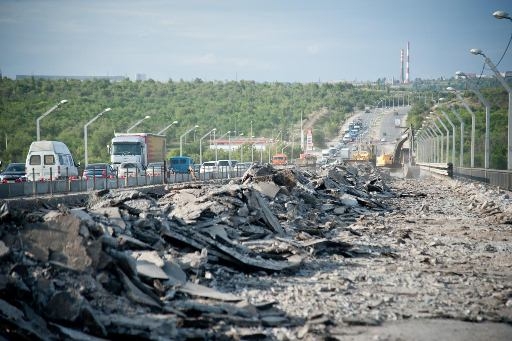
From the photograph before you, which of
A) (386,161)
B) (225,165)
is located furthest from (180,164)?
(386,161)

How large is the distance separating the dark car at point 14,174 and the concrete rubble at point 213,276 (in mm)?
25528

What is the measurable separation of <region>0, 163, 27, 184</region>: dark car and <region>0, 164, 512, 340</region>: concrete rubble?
83.8 feet

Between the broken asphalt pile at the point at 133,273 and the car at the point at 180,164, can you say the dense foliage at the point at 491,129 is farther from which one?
the broken asphalt pile at the point at 133,273

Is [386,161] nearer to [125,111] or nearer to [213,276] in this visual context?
[125,111]

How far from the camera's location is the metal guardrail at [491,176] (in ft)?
133

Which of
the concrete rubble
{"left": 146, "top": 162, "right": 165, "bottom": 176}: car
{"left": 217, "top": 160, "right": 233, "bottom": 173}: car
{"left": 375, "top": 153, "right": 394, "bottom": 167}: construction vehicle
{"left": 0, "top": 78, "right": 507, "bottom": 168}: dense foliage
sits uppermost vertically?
{"left": 0, "top": 78, "right": 507, "bottom": 168}: dense foliage

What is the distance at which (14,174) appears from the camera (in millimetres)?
45438

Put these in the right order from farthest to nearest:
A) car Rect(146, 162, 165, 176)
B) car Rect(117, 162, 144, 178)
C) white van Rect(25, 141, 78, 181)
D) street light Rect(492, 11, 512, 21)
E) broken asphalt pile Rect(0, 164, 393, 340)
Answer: car Rect(146, 162, 165, 176) → car Rect(117, 162, 144, 178) → white van Rect(25, 141, 78, 181) → street light Rect(492, 11, 512, 21) → broken asphalt pile Rect(0, 164, 393, 340)

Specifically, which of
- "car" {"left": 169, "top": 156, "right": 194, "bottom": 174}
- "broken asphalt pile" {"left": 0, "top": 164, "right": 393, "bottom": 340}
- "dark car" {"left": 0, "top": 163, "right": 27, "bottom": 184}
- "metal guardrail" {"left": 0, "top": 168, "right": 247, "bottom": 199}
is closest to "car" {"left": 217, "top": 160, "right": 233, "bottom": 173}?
→ "car" {"left": 169, "top": 156, "right": 194, "bottom": 174}

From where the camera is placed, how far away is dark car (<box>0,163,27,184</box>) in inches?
1692

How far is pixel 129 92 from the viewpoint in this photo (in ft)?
494

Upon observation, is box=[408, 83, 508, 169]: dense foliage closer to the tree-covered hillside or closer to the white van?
the tree-covered hillside

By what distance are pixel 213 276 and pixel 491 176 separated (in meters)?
38.6

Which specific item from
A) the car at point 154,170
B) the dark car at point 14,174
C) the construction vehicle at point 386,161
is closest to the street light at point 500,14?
the dark car at point 14,174
